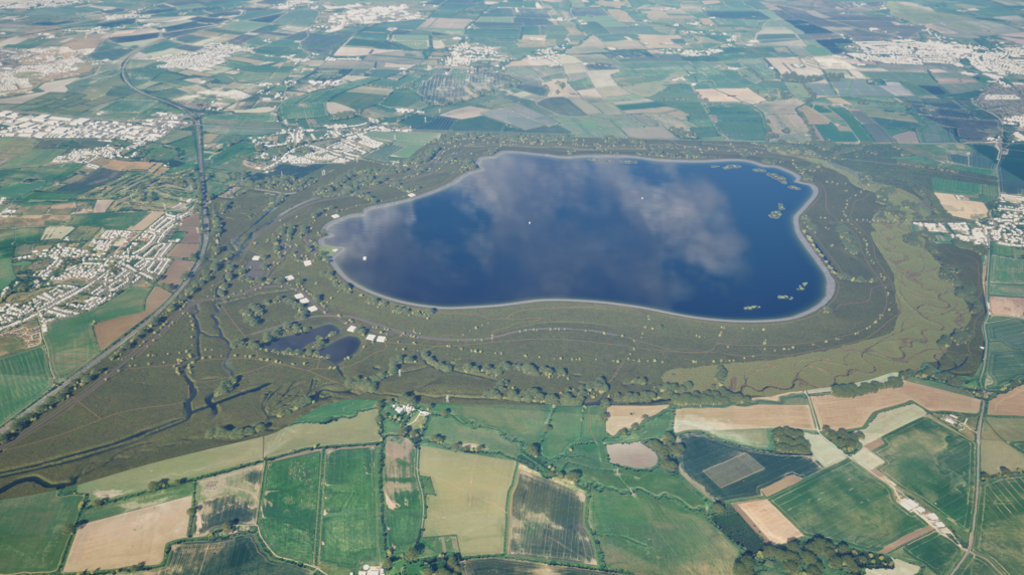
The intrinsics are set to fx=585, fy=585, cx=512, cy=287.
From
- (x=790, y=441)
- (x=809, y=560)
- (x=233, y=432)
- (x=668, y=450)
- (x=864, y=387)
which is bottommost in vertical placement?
(x=233, y=432)

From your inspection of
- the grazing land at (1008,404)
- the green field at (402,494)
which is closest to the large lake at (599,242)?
the grazing land at (1008,404)

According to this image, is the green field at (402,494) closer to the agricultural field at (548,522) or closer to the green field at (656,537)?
the agricultural field at (548,522)

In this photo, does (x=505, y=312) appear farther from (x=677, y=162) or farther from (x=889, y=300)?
(x=677, y=162)

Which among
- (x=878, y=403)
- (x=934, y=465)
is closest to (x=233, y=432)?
(x=878, y=403)

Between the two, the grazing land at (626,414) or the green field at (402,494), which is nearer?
the green field at (402,494)

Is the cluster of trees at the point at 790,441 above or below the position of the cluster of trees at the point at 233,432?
above

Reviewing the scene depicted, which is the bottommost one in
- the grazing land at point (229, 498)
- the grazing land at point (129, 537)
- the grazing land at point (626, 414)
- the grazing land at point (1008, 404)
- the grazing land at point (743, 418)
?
the grazing land at point (129, 537)

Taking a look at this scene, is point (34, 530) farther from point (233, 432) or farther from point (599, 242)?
point (599, 242)
